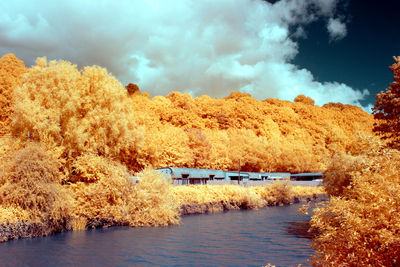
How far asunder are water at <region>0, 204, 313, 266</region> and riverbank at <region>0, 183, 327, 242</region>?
0.79m

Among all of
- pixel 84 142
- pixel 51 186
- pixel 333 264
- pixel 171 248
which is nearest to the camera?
pixel 333 264

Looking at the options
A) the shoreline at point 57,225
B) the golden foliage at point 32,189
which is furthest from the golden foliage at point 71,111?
the shoreline at point 57,225

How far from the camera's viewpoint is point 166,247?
18.8 metres

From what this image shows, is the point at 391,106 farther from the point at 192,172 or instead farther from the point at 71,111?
the point at 192,172

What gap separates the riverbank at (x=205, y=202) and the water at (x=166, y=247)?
2.61ft

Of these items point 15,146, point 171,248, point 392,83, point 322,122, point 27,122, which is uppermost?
point 322,122

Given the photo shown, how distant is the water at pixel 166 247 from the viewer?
16.0 meters

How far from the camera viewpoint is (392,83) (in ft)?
83.8

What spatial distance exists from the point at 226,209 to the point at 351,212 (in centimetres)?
3422

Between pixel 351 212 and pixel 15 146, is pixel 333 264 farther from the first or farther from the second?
pixel 15 146

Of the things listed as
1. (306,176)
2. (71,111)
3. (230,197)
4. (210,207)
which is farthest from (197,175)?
(306,176)

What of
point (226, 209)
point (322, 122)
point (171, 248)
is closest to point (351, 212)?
point (171, 248)

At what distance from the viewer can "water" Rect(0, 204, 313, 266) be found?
1597 centimetres

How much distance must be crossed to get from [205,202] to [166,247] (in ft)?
61.2
